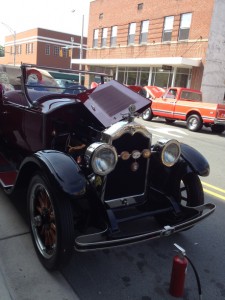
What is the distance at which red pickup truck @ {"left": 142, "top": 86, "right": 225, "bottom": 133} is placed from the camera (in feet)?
38.8

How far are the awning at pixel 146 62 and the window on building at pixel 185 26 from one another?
2.16 metres

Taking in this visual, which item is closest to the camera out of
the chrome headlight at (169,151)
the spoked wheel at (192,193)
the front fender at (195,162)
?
the chrome headlight at (169,151)

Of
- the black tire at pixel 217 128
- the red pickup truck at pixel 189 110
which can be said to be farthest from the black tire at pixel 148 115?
the black tire at pixel 217 128

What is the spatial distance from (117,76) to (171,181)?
25.9m

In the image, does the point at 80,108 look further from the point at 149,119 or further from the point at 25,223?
the point at 149,119

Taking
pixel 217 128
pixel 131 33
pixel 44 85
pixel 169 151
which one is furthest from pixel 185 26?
pixel 169 151

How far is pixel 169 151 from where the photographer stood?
3.11 m

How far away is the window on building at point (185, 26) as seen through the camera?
69.9 feet

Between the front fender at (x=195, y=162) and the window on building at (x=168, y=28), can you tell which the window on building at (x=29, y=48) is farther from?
the front fender at (x=195, y=162)

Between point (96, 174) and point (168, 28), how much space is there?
22433 mm

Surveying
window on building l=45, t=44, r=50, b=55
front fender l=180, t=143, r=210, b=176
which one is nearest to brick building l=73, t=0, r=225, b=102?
front fender l=180, t=143, r=210, b=176

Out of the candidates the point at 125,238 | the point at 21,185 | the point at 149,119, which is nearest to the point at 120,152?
the point at 125,238

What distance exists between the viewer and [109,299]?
8.08ft

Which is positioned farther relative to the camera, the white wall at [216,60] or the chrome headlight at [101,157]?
the white wall at [216,60]
